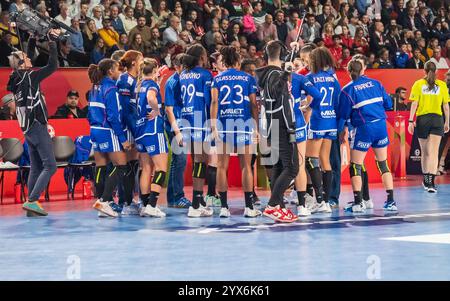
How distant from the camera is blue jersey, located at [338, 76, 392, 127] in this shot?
12305mm

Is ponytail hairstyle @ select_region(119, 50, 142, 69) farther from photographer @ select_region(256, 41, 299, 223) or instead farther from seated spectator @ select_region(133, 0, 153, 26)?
seated spectator @ select_region(133, 0, 153, 26)

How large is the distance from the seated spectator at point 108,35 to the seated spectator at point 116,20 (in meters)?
0.29

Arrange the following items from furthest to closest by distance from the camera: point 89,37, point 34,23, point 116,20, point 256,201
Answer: point 116,20
point 89,37
point 256,201
point 34,23

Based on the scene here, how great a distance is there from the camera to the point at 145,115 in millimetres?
12242

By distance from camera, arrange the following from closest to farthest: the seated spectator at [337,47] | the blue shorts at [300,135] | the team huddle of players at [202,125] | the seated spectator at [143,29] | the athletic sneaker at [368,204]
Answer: the blue shorts at [300,135] → the team huddle of players at [202,125] → the athletic sneaker at [368,204] → the seated spectator at [143,29] → the seated spectator at [337,47]

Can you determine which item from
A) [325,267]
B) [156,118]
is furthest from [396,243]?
[156,118]

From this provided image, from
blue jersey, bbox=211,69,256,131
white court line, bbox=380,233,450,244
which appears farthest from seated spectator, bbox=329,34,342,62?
white court line, bbox=380,233,450,244

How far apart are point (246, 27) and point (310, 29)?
1.64 metres

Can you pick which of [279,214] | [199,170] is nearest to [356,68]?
[279,214]

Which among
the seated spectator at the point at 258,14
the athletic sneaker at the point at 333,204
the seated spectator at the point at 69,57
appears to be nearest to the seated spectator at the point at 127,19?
the seated spectator at the point at 69,57

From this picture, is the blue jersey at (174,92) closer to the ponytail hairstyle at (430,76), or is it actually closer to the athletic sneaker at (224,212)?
the athletic sneaker at (224,212)

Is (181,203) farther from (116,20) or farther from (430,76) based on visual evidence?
(116,20)

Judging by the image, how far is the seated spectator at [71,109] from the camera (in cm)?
1645

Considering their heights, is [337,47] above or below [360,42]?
below
